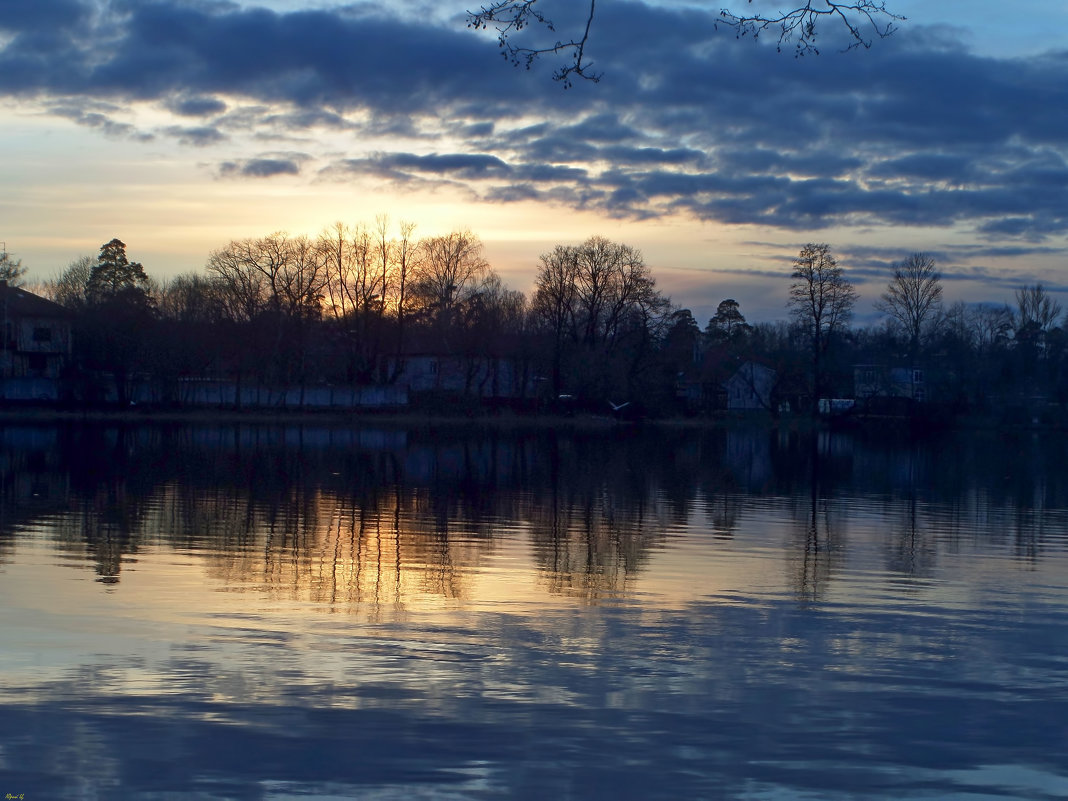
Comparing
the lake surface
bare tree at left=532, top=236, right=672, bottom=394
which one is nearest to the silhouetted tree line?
bare tree at left=532, top=236, right=672, bottom=394

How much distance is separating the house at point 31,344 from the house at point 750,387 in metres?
58.7

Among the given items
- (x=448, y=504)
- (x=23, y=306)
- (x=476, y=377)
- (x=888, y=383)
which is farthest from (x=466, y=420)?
(x=448, y=504)

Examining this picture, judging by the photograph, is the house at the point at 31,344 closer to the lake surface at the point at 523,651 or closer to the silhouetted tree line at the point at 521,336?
the silhouetted tree line at the point at 521,336

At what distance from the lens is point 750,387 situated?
104 meters

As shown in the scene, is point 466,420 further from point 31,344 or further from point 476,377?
point 31,344

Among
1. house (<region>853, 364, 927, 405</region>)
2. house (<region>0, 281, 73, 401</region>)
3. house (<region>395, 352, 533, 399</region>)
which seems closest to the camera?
house (<region>0, 281, 73, 401</region>)

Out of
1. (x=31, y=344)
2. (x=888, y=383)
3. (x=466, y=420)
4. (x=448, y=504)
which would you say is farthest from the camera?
(x=888, y=383)

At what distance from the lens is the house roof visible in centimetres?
7931

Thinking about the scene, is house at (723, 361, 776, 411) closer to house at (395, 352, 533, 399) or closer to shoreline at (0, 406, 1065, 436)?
shoreline at (0, 406, 1065, 436)

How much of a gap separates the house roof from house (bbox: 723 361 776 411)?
195ft

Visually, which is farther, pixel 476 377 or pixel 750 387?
pixel 750 387

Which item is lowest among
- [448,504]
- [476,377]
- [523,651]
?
[448,504]

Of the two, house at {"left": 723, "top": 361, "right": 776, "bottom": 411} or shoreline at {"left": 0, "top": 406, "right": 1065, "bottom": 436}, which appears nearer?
shoreline at {"left": 0, "top": 406, "right": 1065, "bottom": 436}

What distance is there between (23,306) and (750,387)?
213 feet
